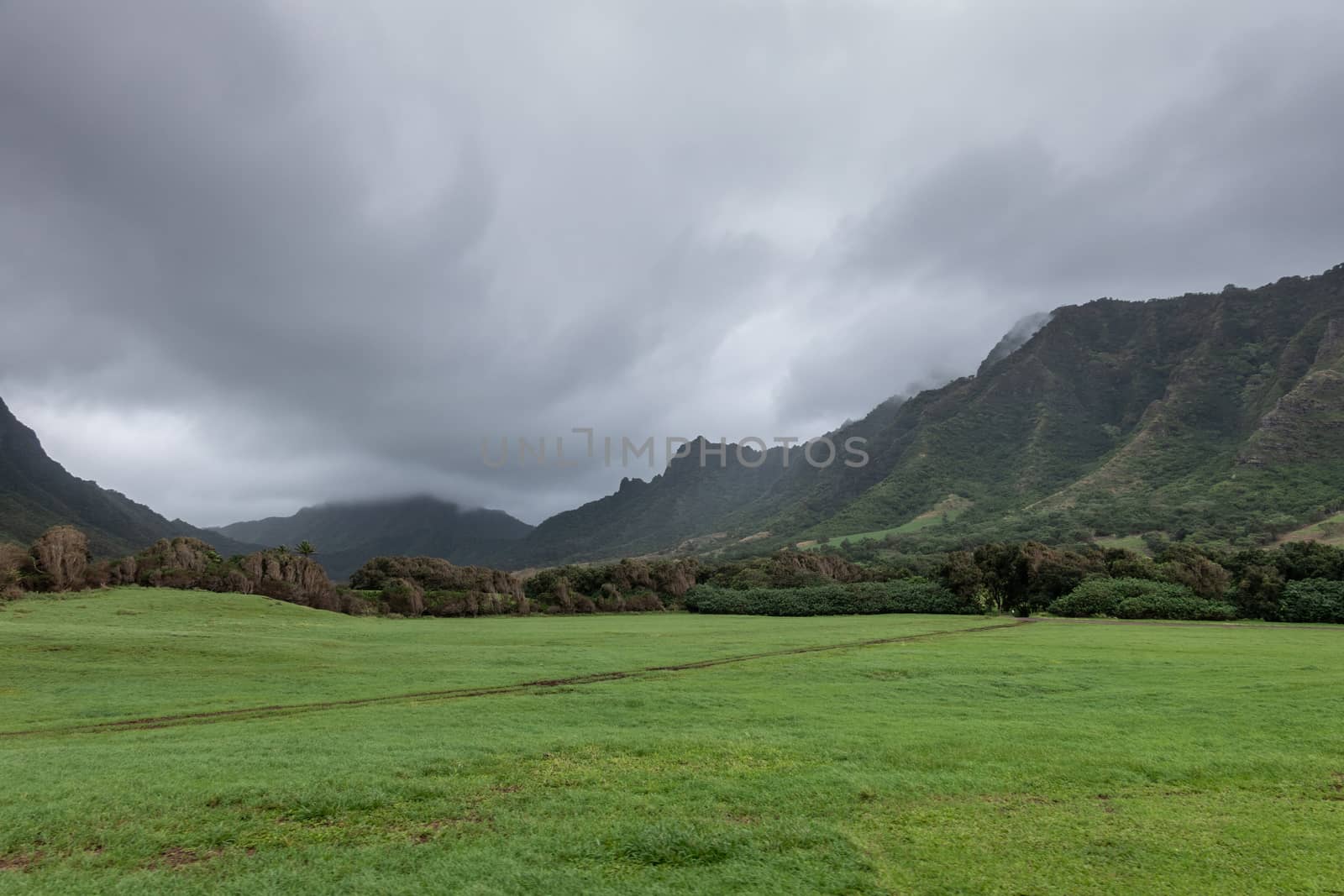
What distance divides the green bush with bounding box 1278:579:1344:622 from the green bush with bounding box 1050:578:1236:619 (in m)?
3.41

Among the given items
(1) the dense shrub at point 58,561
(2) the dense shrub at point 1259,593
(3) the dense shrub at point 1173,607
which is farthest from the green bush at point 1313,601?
(1) the dense shrub at point 58,561

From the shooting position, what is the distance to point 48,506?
156375 millimetres

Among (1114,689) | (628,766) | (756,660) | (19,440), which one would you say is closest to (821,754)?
(628,766)

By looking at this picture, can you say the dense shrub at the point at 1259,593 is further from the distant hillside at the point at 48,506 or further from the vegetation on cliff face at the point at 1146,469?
the distant hillside at the point at 48,506

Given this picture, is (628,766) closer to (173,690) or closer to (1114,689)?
(1114,689)

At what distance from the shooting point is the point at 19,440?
197 metres

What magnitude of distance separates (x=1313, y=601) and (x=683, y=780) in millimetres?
58731

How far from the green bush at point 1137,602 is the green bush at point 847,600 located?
1004cm

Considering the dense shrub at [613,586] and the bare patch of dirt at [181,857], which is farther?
the dense shrub at [613,586]

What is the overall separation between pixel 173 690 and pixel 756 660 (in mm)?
22088

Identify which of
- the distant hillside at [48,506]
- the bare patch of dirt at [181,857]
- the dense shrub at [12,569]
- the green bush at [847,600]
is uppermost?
→ the distant hillside at [48,506]

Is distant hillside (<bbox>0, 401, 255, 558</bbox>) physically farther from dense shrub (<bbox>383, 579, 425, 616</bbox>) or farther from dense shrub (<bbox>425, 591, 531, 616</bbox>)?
dense shrub (<bbox>425, 591, 531, 616</bbox>)

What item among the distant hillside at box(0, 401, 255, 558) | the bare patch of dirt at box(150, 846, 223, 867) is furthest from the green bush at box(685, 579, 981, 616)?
the distant hillside at box(0, 401, 255, 558)

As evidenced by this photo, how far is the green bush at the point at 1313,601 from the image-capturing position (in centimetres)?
4591
